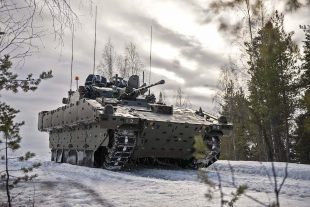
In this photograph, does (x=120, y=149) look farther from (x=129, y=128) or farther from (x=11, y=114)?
(x=11, y=114)

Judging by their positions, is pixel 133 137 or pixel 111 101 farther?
pixel 111 101

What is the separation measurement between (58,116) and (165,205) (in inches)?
476

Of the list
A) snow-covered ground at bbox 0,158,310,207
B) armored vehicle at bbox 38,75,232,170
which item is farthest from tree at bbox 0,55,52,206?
armored vehicle at bbox 38,75,232,170

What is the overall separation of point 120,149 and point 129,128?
652mm

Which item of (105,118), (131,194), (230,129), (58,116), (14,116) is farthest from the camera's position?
(58,116)

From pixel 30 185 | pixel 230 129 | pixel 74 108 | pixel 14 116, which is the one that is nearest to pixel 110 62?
pixel 74 108

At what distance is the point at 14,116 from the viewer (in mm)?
4668

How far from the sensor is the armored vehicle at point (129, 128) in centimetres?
1136

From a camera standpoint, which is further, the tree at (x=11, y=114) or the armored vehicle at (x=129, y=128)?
the armored vehicle at (x=129, y=128)

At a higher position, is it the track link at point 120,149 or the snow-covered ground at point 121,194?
the track link at point 120,149

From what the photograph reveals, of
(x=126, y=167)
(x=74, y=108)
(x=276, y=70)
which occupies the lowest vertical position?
(x=126, y=167)

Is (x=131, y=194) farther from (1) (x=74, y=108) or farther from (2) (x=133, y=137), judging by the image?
(1) (x=74, y=108)

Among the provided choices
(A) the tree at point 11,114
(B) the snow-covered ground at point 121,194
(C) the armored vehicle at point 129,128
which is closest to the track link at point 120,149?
(C) the armored vehicle at point 129,128

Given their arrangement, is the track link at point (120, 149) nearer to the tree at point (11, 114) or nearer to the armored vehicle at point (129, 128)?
the armored vehicle at point (129, 128)
